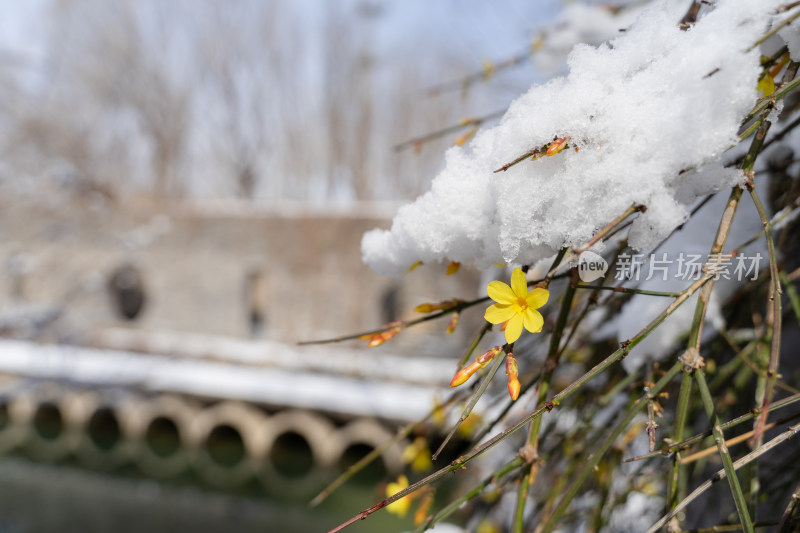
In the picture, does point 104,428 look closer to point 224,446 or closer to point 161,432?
point 161,432

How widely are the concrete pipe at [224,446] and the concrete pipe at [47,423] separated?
1415mm

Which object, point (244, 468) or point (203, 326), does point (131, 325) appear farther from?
point (244, 468)

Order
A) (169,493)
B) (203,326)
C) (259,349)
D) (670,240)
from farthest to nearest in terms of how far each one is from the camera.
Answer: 1. (203,326)
2. (259,349)
3. (169,493)
4. (670,240)

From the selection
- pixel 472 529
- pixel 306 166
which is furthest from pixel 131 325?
pixel 472 529

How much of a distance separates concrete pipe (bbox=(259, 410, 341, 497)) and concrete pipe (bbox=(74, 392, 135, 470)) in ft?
4.65

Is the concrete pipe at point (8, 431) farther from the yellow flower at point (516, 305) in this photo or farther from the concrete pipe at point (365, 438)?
the yellow flower at point (516, 305)

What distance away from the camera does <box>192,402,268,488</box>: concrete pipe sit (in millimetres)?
5379

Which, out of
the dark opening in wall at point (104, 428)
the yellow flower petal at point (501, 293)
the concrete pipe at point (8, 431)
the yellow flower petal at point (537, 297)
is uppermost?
the concrete pipe at point (8, 431)

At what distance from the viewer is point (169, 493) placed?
5129 millimetres

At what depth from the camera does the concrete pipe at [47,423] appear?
19.2ft

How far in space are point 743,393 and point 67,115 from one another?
10124 mm

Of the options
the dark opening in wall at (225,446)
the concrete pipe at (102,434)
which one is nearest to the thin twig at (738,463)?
the dark opening in wall at (225,446)

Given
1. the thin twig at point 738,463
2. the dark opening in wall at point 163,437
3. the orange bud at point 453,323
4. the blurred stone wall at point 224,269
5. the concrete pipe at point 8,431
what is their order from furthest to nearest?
1. the blurred stone wall at point 224,269
2. the concrete pipe at point 8,431
3. the dark opening in wall at point 163,437
4. the orange bud at point 453,323
5. the thin twig at point 738,463

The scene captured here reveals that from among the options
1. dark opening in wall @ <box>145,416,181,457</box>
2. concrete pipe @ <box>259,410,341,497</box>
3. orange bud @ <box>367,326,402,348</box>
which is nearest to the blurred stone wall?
dark opening in wall @ <box>145,416,181,457</box>
